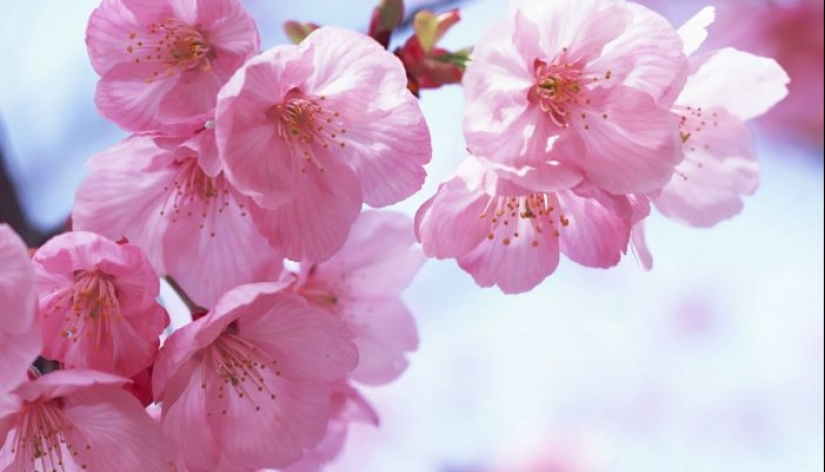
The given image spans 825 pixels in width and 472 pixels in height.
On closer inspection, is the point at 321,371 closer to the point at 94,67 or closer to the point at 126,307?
the point at 126,307

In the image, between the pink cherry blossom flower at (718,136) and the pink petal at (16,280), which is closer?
the pink petal at (16,280)

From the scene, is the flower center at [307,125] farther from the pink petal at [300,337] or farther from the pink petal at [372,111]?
the pink petal at [300,337]

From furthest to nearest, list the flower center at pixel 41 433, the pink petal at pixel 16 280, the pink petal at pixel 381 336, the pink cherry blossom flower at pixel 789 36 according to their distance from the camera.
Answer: the pink cherry blossom flower at pixel 789 36, the pink petal at pixel 381 336, the flower center at pixel 41 433, the pink petal at pixel 16 280

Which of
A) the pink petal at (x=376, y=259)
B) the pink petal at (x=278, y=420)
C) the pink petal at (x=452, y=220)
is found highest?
the pink petal at (x=452, y=220)

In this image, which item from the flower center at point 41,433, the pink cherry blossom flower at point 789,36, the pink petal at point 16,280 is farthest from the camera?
the pink cherry blossom flower at point 789,36

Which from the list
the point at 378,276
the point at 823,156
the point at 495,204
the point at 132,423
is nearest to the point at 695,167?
the point at 495,204

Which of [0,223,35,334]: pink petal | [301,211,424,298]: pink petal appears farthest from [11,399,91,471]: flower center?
[301,211,424,298]: pink petal

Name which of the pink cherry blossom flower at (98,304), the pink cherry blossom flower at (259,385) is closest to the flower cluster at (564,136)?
the pink cherry blossom flower at (259,385)

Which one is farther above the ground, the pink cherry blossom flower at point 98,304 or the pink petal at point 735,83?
the pink cherry blossom flower at point 98,304
